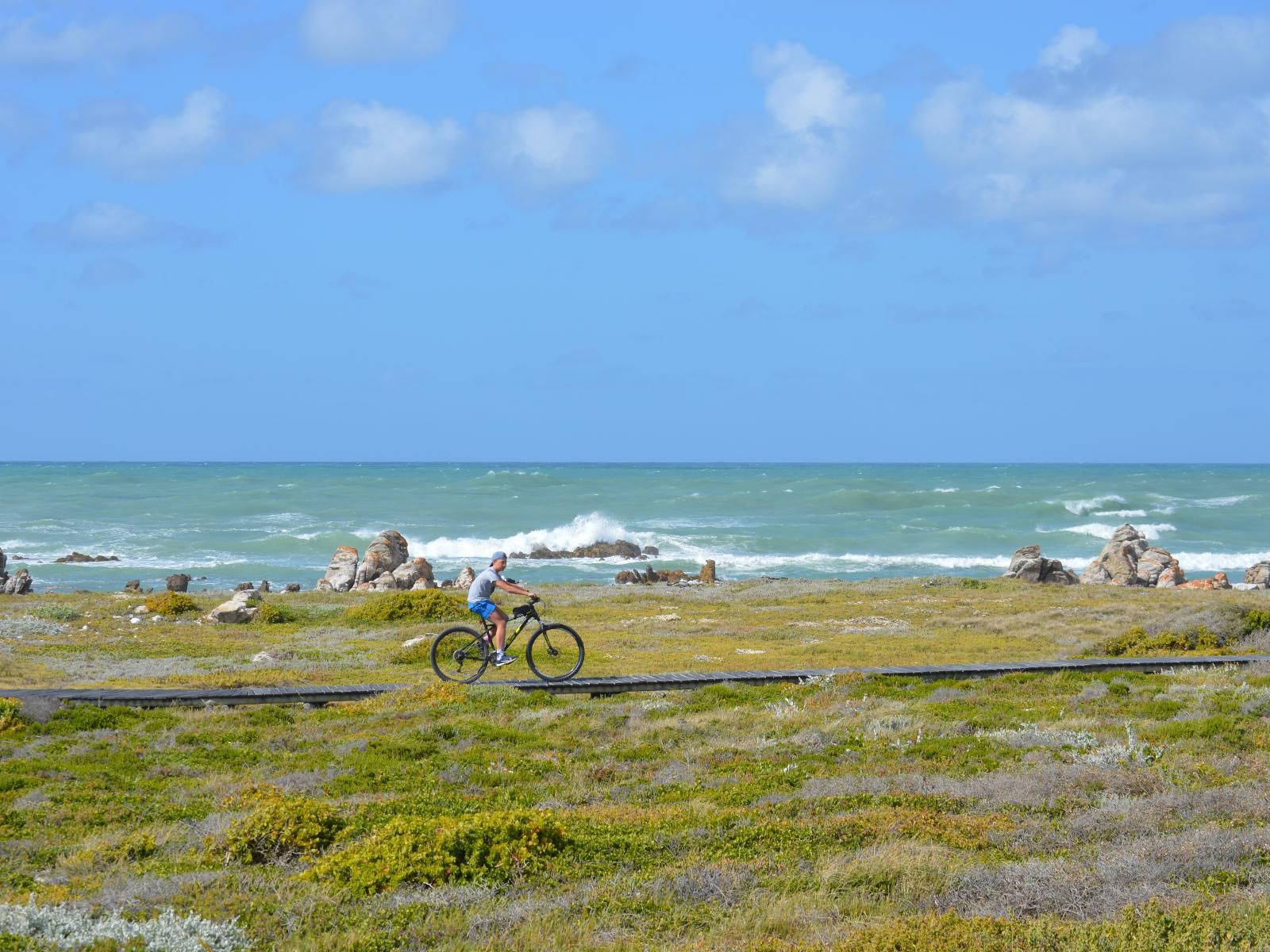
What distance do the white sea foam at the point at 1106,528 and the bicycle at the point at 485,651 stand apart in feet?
245

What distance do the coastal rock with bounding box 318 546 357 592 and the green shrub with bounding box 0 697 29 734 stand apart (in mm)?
32035

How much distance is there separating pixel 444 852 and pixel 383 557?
136 ft

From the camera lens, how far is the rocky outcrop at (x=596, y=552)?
75000 millimetres

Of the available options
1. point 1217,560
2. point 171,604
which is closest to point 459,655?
point 171,604

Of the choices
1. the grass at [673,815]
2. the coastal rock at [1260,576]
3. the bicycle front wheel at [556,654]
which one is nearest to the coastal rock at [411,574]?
the grass at [673,815]

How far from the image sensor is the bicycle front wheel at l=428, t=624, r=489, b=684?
20234 millimetres

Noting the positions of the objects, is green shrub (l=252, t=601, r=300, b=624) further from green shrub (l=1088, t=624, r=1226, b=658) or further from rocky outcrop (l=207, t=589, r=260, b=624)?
green shrub (l=1088, t=624, r=1226, b=658)

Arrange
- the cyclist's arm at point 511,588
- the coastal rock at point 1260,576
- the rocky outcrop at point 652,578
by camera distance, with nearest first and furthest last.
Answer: the cyclist's arm at point 511,588
the coastal rock at point 1260,576
the rocky outcrop at point 652,578

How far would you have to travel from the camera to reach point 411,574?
47.1 m

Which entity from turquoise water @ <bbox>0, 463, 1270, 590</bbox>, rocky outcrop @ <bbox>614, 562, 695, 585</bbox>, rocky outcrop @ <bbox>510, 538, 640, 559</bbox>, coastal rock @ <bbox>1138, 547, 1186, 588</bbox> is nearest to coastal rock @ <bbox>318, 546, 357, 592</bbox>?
turquoise water @ <bbox>0, 463, 1270, 590</bbox>

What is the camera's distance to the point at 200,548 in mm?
74000

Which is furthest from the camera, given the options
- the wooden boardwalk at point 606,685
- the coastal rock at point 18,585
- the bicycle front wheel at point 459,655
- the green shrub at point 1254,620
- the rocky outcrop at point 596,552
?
the rocky outcrop at point 596,552

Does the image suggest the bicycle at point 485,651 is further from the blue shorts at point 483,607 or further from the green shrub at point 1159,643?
the green shrub at point 1159,643

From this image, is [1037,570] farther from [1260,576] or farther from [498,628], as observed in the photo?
[498,628]
